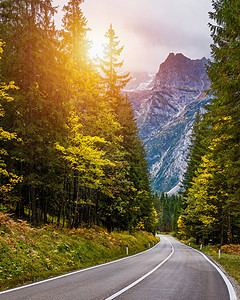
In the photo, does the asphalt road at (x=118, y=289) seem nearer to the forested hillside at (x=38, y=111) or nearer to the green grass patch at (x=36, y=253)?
the green grass patch at (x=36, y=253)

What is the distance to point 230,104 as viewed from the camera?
12.3m

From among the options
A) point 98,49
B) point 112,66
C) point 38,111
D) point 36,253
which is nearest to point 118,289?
point 36,253

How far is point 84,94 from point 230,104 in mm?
11013

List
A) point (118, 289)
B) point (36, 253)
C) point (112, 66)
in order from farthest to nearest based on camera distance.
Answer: point (112, 66) → point (36, 253) → point (118, 289)

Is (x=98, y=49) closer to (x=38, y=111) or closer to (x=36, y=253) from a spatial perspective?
(x=38, y=111)

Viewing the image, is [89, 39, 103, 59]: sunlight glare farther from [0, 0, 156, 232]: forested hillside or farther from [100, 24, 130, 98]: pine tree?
[0, 0, 156, 232]: forested hillside

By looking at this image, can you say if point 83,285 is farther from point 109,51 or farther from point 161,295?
point 109,51

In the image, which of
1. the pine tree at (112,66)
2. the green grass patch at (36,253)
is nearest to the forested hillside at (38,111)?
the green grass patch at (36,253)

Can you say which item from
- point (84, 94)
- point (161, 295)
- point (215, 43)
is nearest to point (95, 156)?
point (84, 94)

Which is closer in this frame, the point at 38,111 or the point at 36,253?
the point at 36,253

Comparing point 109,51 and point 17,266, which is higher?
point 109,51

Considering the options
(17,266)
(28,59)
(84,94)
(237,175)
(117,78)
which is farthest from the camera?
(117,78)

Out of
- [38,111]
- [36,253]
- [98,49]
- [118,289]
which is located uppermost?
[98,49]

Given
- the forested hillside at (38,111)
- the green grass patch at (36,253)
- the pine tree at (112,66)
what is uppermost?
the pine tree at (112,66)
